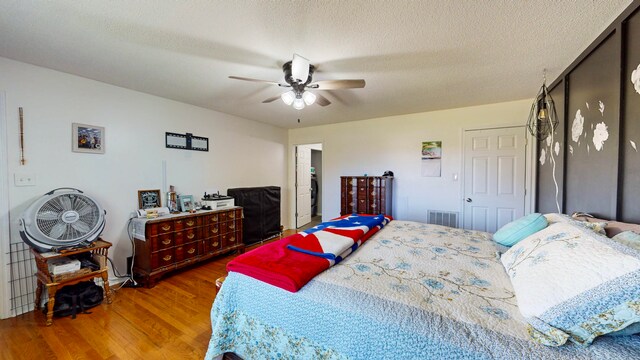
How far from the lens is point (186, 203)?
3311 mm

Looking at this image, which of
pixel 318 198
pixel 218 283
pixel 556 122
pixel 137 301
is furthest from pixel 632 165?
pixel 318 198

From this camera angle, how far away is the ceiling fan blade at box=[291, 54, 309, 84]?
1836 mm

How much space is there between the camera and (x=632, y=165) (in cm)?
141

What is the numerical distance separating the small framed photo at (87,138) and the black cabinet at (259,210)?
1763 mm

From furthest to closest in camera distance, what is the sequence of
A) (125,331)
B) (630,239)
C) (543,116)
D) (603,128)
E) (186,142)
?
(186,142) < (543,116) < (125,331) < (603,128) < (630,239)

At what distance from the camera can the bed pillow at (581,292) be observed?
0.77m

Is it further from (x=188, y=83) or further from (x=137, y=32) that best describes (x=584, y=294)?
(x=188, y=83)

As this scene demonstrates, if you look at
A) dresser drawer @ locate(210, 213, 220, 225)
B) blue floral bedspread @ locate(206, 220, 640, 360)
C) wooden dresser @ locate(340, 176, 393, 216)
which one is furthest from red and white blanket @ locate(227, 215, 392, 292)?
wooden dresser @ locate(340, 176, 393, 216)

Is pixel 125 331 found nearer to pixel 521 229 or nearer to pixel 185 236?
pixel 185 236

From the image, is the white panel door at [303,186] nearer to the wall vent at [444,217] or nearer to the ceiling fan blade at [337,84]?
the wall vent at [444,217]

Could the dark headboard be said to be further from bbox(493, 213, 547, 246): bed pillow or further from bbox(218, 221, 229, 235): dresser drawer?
bbox(218, 221, 229, 235): dresser drawer

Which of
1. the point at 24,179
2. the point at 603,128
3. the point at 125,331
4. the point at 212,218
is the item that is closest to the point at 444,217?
the point at 603,128

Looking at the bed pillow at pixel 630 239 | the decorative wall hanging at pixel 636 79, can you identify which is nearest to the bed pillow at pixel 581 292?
the bed pillow at pixel 630 239

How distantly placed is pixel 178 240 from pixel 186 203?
0.59m
